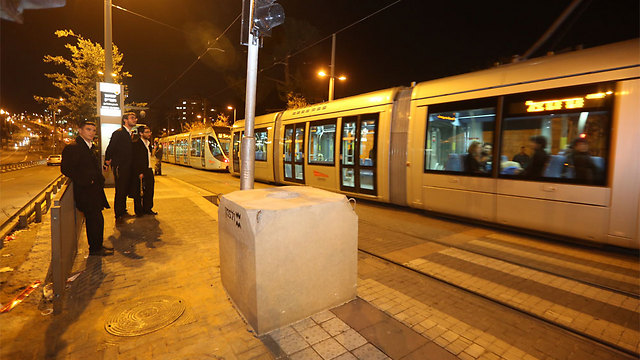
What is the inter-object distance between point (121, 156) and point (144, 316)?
13.6ft

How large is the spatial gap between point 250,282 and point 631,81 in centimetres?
626

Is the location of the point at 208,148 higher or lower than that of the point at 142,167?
higher

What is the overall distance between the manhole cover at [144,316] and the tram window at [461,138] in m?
6.13

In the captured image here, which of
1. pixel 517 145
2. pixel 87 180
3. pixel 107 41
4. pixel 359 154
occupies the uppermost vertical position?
pixel 107 41

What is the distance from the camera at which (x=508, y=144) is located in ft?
20.8

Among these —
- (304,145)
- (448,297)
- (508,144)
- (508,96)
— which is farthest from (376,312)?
(304,145)

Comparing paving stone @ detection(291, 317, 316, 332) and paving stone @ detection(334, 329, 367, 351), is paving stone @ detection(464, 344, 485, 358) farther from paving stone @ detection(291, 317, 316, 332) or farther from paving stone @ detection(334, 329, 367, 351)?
paving stone @ detection(291, 317, 316, 332)

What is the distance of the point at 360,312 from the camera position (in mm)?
3262

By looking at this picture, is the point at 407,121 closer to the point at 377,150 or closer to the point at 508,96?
the point at 377,150

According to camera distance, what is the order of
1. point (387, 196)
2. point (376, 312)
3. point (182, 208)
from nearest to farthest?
1. point (376, 312)
2. point (182, 208)
3. point (387, 196)

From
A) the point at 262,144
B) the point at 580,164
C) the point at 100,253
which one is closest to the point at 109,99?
the point at 262,144

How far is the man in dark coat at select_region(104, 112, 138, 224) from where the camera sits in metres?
6.10

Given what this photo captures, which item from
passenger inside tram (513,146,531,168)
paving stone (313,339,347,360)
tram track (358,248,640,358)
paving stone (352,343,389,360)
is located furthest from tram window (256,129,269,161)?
paving stone (352,343,389,360)

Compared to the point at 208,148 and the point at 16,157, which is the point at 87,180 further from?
the point at 16,157
